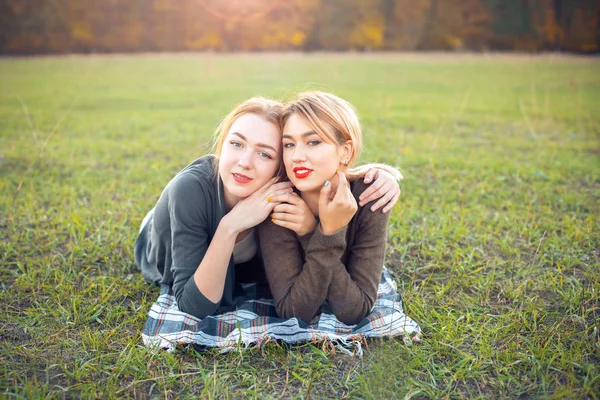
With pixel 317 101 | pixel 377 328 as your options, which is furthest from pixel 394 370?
pixel 317 101

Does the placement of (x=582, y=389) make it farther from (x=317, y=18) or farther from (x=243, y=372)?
(x=317, y=18)

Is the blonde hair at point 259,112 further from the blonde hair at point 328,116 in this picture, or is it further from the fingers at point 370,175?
the fingers at point 370,175

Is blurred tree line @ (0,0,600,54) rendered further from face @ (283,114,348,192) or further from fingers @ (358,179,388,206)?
face @ (283,114,348,192)

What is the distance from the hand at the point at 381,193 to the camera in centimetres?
269

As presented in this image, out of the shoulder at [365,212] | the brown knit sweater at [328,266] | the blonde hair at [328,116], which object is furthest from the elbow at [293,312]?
the blonde hair at [328,116]

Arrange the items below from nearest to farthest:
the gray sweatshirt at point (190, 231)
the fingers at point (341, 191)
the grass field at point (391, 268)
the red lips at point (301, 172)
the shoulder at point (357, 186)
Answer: the grass field at point (391, 268), the fingers at point (341, 191), the red lips at point (301, 172), the gray sweatshirt at point (190, 231), the shoulder at point (357, 186)

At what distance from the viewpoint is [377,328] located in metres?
2.66

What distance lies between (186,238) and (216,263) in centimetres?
24

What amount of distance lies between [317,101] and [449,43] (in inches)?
1312

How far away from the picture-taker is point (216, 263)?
2574 millimetres

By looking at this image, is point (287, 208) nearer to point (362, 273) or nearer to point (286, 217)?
point (286, 217)

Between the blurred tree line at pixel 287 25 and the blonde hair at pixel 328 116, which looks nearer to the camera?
the blonde hair at pixel 328 116

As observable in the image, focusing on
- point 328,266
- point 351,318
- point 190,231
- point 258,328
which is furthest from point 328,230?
point 190,231

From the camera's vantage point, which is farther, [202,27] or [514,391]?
[202,27]
